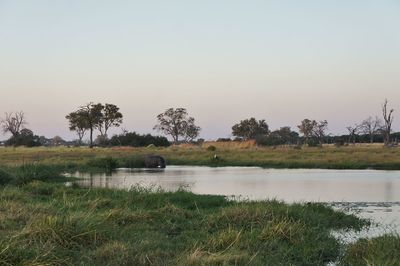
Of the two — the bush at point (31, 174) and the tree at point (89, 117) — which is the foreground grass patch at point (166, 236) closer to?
the bush at point (31, 174)

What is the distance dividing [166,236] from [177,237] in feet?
0.71

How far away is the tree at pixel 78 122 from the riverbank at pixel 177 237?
81602mm

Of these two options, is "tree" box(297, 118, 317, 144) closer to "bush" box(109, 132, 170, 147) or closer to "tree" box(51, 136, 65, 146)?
"bush" box(109, 132, 170, 147)

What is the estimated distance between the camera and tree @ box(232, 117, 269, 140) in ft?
358

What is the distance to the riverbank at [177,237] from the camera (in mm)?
7469

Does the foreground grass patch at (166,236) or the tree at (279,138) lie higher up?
the tree at (279,138)

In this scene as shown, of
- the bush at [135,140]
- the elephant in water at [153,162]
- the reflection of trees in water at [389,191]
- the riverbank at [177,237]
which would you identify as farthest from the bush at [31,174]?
the bush at [135,140]

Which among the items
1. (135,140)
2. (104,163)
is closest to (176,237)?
(104,163)

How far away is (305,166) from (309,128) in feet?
252

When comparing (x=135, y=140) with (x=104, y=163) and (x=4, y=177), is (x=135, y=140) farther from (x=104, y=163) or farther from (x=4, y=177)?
(x=4, y=177)

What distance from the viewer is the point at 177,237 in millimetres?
9742

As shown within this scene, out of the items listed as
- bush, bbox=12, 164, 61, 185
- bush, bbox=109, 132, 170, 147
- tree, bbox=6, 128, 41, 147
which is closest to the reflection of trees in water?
bush, bbox=12, 164, 61, 185

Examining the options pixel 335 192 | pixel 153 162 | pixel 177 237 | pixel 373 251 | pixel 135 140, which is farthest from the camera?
pixel 135 140

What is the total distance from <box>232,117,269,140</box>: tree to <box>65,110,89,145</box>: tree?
31868 millimetres
